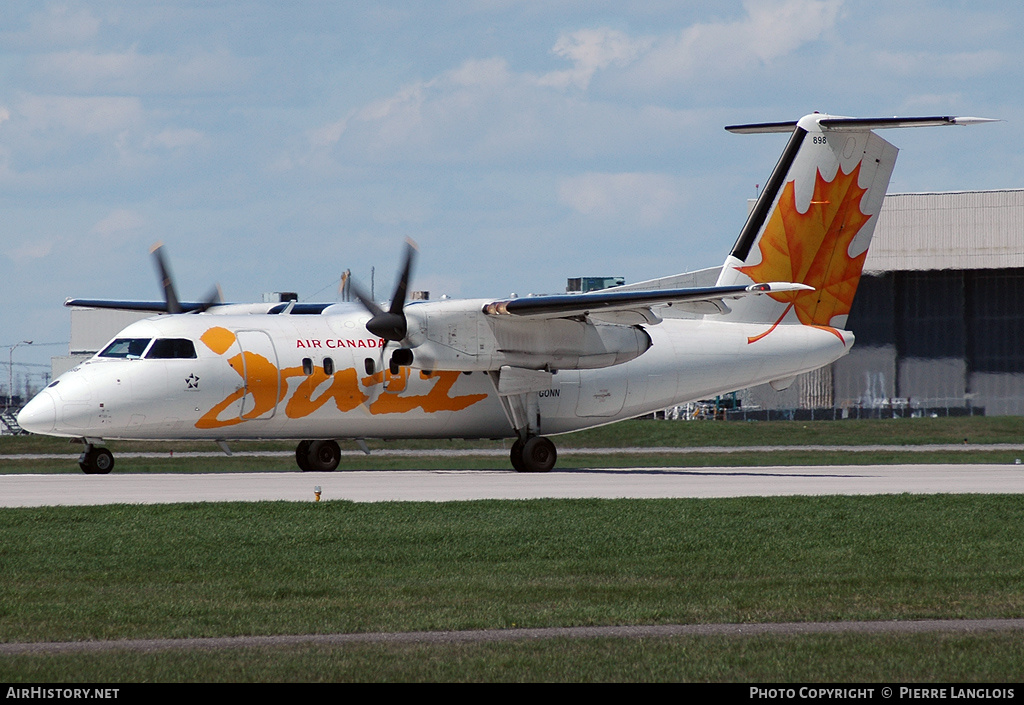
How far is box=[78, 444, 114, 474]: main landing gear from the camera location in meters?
28.4

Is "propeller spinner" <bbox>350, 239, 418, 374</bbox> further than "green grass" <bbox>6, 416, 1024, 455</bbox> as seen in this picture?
No

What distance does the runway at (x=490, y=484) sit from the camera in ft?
71.8

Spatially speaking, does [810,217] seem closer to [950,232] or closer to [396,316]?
[396,316]

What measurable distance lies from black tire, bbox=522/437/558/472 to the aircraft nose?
34.0ft

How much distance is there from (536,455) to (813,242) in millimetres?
8418

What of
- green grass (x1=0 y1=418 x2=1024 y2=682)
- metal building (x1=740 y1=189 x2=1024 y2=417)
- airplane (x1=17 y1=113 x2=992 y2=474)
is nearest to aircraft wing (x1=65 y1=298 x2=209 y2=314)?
airplane (x1=17 y1=113 x2=992 y2=474)

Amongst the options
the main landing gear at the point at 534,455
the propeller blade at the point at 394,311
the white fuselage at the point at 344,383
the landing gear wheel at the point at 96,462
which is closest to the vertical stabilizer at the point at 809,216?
the white fuselage at the point at 344,383

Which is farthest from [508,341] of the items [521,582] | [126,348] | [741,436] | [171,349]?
[741,436]

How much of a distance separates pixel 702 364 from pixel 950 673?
22480 millimetres

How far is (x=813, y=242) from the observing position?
102 ft

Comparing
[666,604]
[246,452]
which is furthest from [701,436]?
[666,604]

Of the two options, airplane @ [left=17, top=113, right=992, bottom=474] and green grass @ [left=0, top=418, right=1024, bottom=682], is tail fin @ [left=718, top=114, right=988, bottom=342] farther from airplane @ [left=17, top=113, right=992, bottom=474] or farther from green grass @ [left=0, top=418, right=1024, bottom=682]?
green grass @ [left=0, top=418, right=1024, bottom=682]

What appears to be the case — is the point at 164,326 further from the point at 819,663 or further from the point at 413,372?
the point at 819,663

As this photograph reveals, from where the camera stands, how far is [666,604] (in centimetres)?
1191
